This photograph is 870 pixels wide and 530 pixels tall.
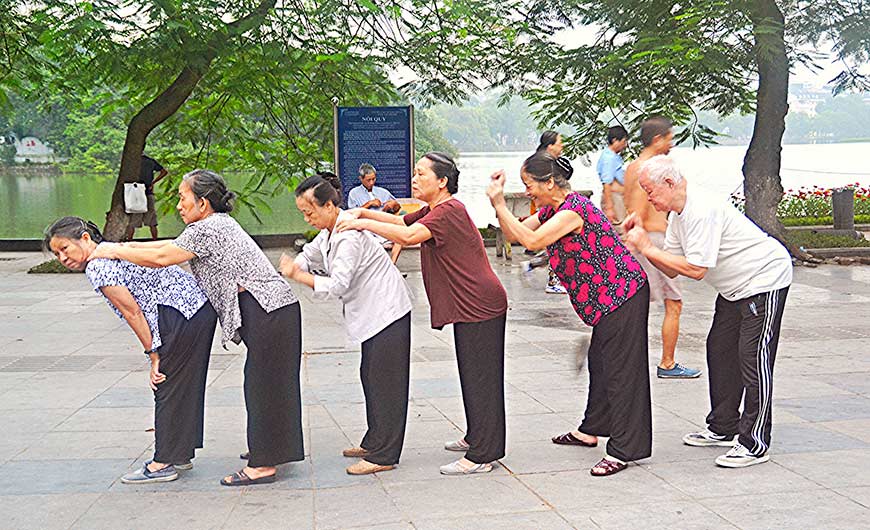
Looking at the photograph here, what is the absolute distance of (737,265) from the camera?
17.5 ft

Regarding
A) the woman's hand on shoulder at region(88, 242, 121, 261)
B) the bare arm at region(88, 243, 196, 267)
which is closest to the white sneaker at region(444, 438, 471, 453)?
the bare arm at region(88, 243, 196, 267)

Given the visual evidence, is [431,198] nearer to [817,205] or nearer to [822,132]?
[817,205]

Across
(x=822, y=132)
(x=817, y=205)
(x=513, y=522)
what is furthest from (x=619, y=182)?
(x=822, y=132)

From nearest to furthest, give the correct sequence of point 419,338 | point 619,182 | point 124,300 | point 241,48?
point 124,300
point 419,338
point 619,182
point 241,48

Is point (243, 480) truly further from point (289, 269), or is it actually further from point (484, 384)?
point (484, 384)

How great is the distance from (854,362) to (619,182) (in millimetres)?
3648

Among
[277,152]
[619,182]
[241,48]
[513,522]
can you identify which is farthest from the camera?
[277,152]

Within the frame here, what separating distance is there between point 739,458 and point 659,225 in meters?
2.28

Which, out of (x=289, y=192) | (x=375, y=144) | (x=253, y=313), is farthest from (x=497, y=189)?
(x=289, y=192)

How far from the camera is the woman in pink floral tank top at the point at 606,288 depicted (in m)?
5.26

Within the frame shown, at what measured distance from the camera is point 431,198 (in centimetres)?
539

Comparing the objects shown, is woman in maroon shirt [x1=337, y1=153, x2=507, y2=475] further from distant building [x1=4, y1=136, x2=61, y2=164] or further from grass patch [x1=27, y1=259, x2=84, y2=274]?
distant building [x1=4, y1=136, x2=61, y2=164]

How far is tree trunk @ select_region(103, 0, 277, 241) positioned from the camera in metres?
14.2

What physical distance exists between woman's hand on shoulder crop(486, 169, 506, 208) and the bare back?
2169 millimetres
